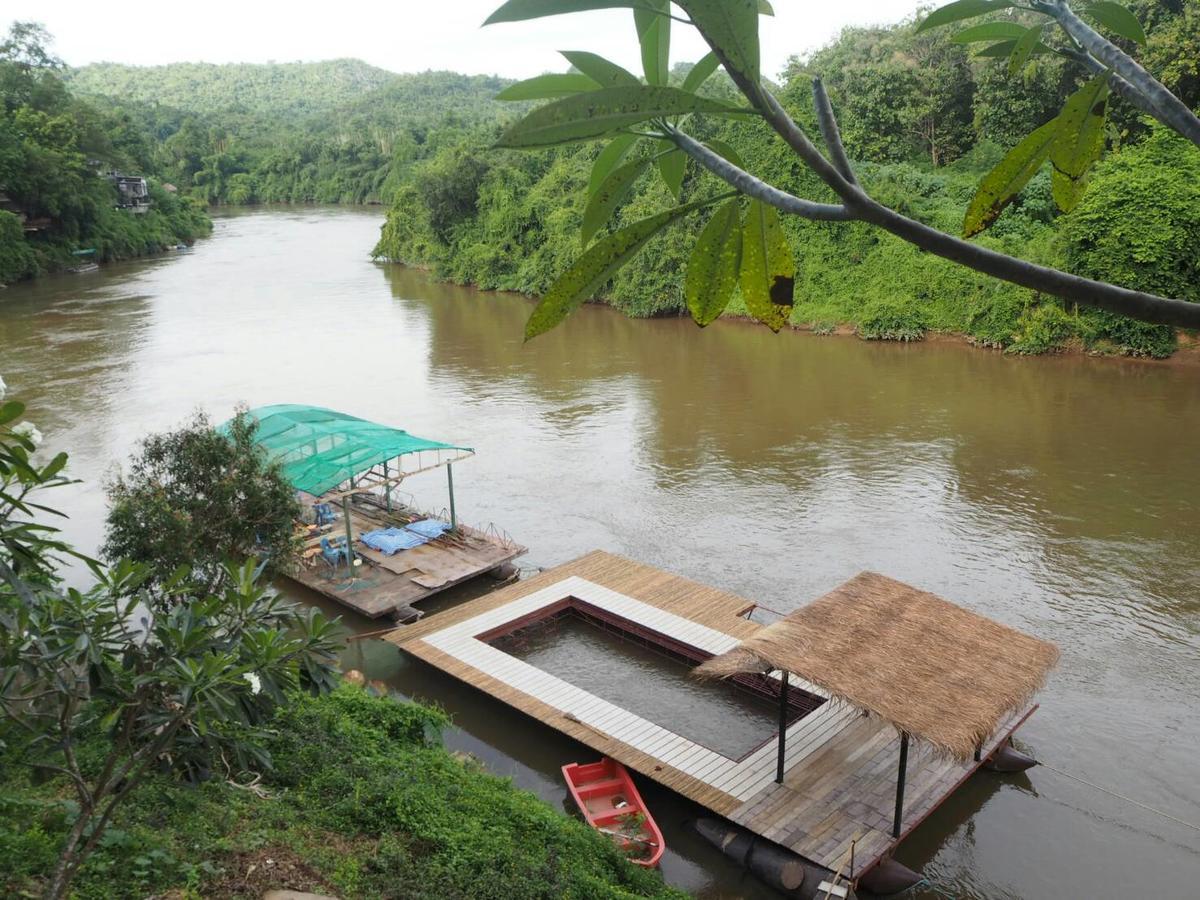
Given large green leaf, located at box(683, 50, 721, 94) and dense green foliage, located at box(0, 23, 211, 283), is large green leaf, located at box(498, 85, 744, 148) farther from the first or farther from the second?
dense green foliage, located at box(0, 23, 211, 283)

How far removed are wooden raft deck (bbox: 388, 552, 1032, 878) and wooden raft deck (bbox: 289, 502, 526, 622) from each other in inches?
24.3

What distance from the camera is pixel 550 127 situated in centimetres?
89

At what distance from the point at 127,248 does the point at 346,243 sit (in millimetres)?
8610

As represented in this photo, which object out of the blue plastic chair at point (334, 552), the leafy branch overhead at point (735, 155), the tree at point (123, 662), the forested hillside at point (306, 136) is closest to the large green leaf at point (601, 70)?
the leafy branch overhead at point (735, 155)

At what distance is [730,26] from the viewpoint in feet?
2.69

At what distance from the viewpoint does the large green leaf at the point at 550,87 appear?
0.99 m

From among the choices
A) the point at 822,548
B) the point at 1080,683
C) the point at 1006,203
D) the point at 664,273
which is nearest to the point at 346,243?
the point at 664,273

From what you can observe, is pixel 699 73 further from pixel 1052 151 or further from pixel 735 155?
pixel 1052 151

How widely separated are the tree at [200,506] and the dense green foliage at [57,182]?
25.2 m

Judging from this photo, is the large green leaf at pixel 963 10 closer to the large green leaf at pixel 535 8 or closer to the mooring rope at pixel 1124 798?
the large green leaf at pixel 535 8

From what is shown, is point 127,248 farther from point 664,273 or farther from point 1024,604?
point 1024,604

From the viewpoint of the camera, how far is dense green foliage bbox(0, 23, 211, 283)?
2930 cm

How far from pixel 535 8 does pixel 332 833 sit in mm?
4882

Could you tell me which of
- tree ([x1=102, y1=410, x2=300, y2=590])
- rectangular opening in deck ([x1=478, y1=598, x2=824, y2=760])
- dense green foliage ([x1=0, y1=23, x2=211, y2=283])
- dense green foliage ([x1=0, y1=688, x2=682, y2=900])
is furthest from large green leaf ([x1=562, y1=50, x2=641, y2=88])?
dense green foliage ([x1=0, y1=23, x2=211, y2=283])
